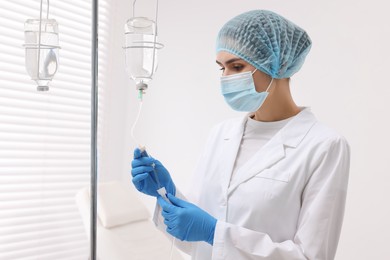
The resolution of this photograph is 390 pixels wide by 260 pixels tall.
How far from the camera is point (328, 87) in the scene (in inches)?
75.4

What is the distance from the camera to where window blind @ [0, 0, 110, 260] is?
714mm

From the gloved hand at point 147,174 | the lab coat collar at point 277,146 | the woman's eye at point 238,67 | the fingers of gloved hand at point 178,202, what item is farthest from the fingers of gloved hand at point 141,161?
the woman's eye at point 238,67

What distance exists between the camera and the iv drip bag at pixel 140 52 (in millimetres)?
875

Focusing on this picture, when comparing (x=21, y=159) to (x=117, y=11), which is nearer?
(x=21, y=159)

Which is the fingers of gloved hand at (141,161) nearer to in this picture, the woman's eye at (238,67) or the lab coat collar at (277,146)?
the lab coat collar at (277,146)

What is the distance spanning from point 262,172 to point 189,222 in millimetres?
218

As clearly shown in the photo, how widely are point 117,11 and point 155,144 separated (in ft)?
3.25

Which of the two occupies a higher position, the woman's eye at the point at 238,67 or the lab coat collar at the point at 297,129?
the woman's eye at the point at 238,67

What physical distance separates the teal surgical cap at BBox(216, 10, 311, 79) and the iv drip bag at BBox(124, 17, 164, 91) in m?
0.23

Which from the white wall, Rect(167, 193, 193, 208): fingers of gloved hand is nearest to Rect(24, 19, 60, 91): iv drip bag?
Rect(167, 193, 193, 208): fingers of gloved hand

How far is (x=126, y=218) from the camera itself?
1.32 m

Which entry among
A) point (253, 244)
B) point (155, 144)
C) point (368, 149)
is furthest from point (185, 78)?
point (253, 244)

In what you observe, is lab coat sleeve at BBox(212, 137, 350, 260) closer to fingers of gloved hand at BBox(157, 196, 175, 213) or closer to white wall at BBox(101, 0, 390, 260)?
fingers of gloved hand at BBox(157, 196, 175, 213)

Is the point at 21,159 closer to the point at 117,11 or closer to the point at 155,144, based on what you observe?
the point at 117,11
